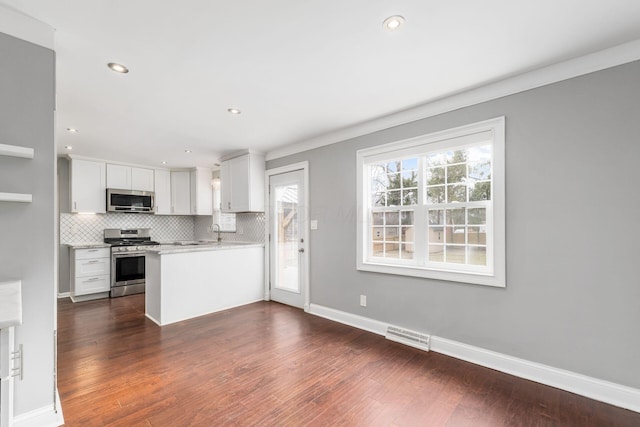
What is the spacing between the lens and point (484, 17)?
1682 millimetres

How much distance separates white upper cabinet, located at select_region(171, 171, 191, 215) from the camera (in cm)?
604

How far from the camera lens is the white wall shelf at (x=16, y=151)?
5.16 feet

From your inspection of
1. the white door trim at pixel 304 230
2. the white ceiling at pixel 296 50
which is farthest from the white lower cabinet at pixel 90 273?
the white door trim at pixel 304 230

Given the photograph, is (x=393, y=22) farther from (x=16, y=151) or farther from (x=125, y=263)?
(x=125, y=263)

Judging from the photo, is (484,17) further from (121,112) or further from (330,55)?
(121,112)

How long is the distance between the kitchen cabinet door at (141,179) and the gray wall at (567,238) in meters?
5.40


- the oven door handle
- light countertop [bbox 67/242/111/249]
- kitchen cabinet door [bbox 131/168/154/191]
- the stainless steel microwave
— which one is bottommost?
the oven door handle

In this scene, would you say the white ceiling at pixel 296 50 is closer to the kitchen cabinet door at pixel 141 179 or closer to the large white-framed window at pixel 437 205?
the large white-framed window at pixel 437 205

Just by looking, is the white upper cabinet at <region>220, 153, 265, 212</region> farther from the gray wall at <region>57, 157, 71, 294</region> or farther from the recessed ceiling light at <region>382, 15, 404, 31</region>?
the recessed ceiling light at <region>382, 15, 404, 31</region>

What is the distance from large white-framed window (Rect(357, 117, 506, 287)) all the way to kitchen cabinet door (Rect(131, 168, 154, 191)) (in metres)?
4.48

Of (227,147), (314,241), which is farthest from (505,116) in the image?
(227,147)

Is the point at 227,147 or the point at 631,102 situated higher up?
the point at 227,147

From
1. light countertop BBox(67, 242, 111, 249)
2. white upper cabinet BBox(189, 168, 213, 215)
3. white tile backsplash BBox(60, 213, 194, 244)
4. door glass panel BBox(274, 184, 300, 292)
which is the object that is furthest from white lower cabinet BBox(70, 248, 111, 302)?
door glass panel BBox(274, 184, 300, 292)

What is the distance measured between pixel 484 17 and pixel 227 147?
368 centimetres
